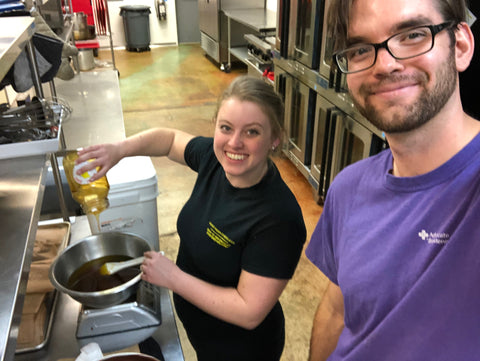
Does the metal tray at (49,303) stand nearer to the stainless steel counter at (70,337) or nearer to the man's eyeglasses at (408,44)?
the stainless steel counter at (70,337)

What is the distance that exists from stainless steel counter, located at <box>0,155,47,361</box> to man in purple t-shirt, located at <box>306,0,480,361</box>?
685 millimetres

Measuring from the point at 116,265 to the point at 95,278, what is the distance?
0.08m

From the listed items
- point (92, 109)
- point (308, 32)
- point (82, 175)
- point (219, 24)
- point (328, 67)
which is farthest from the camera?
point (219, 24)

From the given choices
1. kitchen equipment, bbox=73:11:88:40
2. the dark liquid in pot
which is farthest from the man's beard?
kitchen equipment, bbox=73:11:88:40

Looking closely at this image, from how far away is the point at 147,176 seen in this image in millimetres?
1900

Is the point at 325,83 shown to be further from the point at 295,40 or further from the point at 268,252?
the point at 268,252

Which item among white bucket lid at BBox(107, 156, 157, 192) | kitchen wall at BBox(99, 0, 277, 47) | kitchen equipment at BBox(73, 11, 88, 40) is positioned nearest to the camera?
white bucket lid at BBox(107, 156, 157, 192)

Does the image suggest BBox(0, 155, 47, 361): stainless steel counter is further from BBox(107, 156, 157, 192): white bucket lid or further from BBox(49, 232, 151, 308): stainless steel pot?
BBox(107, 156, 157, 192): white bucket lid

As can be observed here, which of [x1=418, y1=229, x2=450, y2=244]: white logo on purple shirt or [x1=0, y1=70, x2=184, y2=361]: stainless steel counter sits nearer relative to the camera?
[x1=0, y1=70, x2=184, y2=361]: stainless steel counter

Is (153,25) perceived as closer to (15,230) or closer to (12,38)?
(12,38)

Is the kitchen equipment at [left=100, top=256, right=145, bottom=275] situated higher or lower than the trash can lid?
higher

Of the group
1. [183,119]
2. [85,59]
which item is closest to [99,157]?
[183,119]

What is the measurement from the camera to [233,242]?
125 cm

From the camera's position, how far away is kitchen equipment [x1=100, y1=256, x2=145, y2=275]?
123cm
